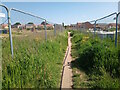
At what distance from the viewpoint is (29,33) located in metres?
6.37

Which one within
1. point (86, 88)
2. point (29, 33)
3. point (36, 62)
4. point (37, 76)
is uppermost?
point (29, 33)

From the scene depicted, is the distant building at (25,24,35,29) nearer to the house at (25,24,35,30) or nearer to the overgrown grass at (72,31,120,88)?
the house at (25,24,35,30)

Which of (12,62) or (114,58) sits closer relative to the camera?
(12,62)

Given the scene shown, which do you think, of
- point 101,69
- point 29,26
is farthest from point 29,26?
point 101,69

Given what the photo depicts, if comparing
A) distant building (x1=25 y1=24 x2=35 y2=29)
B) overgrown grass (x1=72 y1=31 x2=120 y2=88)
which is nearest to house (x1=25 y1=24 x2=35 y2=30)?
distant building (x1=25 y1=24 x2=35 y2=29)

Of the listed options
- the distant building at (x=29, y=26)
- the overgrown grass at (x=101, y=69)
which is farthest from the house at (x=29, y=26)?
the overgrown grass at (x=101, y=69)

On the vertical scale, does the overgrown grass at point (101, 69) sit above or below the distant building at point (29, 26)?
below

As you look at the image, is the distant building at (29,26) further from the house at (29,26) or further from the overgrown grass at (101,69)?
the overgrown grass at (101,69)

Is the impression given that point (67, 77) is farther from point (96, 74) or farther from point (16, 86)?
point (16, 86)

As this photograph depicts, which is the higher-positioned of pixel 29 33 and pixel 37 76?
pixel 29 33

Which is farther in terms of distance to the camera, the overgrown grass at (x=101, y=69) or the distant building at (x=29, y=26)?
the distant building at (x=29, y=26)

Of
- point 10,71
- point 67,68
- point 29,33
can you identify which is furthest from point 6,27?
point 67,68

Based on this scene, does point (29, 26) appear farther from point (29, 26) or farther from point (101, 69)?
point (101, 69)

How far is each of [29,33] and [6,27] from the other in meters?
2.12
